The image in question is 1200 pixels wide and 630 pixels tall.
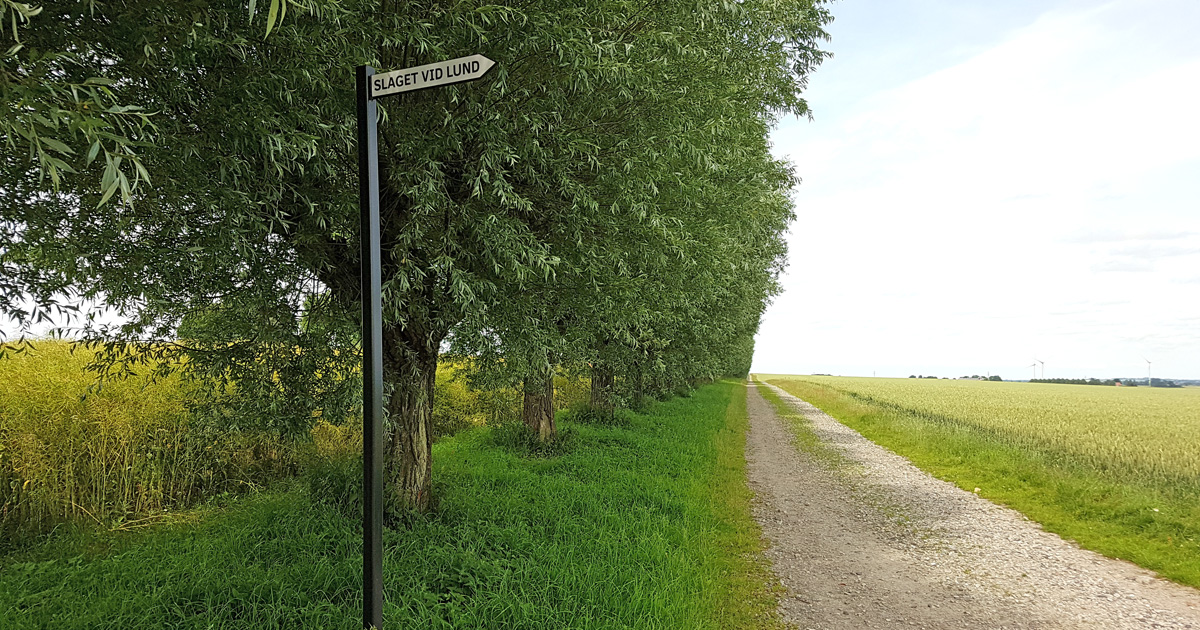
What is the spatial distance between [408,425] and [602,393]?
1094cm

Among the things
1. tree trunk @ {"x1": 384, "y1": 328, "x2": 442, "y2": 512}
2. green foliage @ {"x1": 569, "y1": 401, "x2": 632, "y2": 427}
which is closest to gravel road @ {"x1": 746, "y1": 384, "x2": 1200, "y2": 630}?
tree trunk @ {"x1": 384, "y1": 328, "x2": 442, "y2": 512}

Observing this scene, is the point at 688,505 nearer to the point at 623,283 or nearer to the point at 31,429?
the point at 623,283

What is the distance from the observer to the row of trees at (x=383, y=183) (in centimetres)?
400

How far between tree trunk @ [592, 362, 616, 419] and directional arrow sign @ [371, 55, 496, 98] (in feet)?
44.4

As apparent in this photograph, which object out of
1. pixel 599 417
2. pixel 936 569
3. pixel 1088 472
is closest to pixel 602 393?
pixel 599 417

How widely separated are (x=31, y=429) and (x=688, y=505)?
8.90 meters

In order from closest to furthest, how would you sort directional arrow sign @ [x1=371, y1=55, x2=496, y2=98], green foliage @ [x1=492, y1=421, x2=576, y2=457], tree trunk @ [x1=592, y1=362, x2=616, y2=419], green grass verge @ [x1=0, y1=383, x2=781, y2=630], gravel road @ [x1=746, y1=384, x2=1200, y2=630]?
1. directional arrow sign @ [x1=371, y1=55, x2=496, y2=98]
2. green grass verge @ [x1=0, y1=383, x2=781, y2=630]
3. gravel road @ [x1=746, y1=384, x2=1200, y2=630]
4. green foliage @ [x1=492, y1=421, x2=576, y2=457]
5. tree trunk @ [x1=592, y1=362, x2=616, y2=419]

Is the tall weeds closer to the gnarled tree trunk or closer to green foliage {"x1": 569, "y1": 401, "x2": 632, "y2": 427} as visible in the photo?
the gnarled tree trunk

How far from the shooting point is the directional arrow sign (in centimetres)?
321

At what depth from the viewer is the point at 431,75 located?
11.1ft

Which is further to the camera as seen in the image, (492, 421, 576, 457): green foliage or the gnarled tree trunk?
the gnarled tree trunk

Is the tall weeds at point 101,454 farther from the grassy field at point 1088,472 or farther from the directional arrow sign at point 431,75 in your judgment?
the grassy field at point 1088,472

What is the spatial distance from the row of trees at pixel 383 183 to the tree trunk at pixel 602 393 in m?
9.75

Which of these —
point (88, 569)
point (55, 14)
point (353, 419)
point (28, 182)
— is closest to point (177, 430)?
point (88, 569)
